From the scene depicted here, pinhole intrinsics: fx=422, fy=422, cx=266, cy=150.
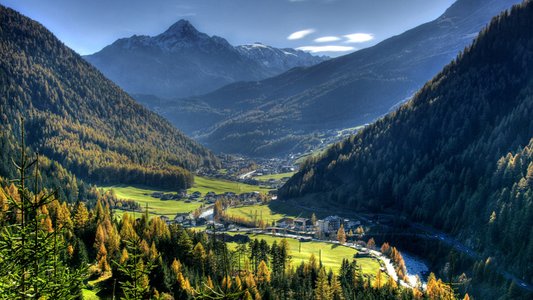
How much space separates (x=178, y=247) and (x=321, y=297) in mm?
41731

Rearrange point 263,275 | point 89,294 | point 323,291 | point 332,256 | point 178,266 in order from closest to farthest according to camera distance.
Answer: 1. point 89,294
2. point 178,266
3. point 323,291
4. point 263,275
5. point 332,256

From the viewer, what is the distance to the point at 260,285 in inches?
4218

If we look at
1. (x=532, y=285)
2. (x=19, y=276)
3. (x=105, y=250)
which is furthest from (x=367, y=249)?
(x=19, y=276)

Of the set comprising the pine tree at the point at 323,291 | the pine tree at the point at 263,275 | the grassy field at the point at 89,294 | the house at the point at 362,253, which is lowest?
the house at the point at 362,253

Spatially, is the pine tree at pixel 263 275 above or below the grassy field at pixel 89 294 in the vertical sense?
below

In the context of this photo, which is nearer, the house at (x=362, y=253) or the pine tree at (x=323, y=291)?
the pine tree at (x=323, y=291)

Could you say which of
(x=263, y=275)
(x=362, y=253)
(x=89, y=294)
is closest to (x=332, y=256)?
(x=362, y=253)

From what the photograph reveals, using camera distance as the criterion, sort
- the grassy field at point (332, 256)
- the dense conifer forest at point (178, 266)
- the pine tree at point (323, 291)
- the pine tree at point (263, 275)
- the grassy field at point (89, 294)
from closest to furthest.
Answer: the grassy field at point (89, 294) < the dense conifer forest at point (178, 266) < the pine tree at point (323, 291) < the pine tree at point (263, 275) < the grassy field at point (332, 256)

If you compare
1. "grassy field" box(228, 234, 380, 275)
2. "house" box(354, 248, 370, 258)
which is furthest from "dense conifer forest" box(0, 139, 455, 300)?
"house" box(354, 248, 370, 258)

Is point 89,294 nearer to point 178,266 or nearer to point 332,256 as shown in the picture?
point 178,266

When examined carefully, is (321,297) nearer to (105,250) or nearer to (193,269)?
(193,269)

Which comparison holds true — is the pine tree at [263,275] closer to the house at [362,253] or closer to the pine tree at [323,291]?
the pine tree at [323,291]

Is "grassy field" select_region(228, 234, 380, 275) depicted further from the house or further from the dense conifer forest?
the dense conifer forest

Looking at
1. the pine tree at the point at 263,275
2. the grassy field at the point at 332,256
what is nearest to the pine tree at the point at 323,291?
the pine tree at the point at 263,275
